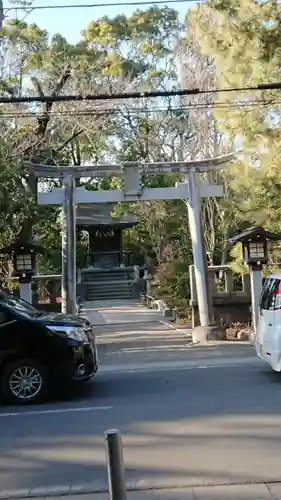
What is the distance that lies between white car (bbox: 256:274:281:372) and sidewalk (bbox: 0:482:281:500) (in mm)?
5032

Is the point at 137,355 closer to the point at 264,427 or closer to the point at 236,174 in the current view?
the point at 236,174

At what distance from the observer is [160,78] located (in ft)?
94.1

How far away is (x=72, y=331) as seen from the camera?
980 centimetres

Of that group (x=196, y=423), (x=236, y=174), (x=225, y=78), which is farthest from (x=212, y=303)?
(x=196, y=423)

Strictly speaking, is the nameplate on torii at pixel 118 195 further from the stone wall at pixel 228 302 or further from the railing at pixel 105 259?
the railing at pixel 105 259

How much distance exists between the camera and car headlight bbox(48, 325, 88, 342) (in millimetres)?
9680

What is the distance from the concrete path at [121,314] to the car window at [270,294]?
12639 millimetres

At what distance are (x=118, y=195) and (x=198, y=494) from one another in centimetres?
1362

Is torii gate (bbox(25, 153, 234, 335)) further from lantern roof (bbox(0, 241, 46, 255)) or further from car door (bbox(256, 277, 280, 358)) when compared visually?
car door (bbox(256, 277, 280, 358))

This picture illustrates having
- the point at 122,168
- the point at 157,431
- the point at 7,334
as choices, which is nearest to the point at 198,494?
the point at 157,431

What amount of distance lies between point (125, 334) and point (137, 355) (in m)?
4.78

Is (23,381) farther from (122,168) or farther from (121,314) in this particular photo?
(121,314)

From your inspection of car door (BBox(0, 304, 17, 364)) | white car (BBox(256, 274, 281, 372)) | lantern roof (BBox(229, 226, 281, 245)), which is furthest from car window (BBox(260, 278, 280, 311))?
lantern roof (BBox(229, 226, 281, 245))

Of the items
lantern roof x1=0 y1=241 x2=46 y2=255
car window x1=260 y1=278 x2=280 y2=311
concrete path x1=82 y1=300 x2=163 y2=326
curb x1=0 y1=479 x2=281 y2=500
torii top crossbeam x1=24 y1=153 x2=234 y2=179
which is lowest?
curb x1=0 y1=479 x2=281 y2=500
